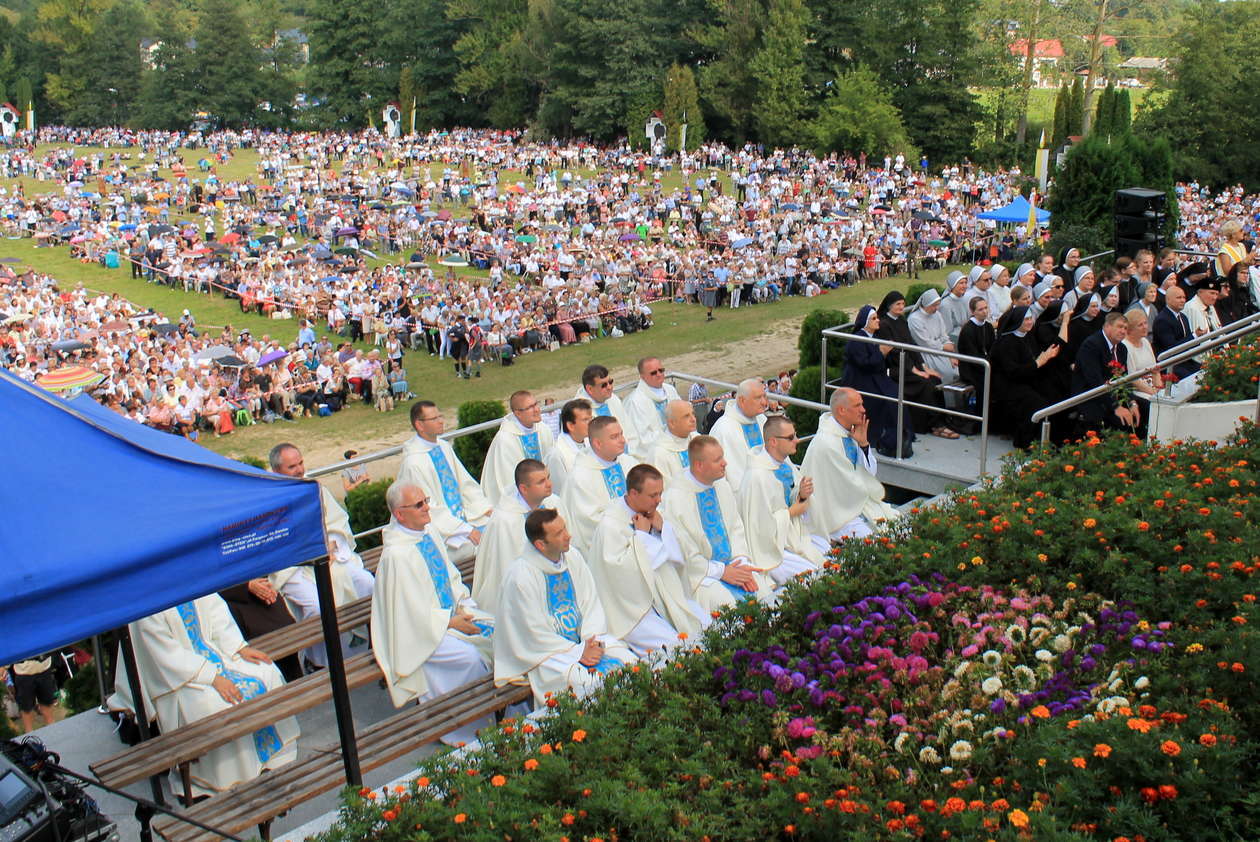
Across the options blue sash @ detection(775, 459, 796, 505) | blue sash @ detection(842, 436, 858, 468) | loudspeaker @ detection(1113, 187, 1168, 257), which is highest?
loudspeaker @ detection(1113, 187, 1168, 257)

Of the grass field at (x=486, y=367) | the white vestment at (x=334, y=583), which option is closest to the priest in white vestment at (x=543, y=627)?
the white vestment at (x=334, y=583)

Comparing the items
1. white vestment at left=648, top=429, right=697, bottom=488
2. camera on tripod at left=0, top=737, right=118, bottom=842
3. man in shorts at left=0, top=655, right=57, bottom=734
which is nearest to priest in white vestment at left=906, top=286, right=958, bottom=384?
white vestment at left=648, top=429, right=697, bottom=488

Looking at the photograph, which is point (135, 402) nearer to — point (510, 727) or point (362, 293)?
point (362, 293)

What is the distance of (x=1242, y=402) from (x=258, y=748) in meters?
7.40

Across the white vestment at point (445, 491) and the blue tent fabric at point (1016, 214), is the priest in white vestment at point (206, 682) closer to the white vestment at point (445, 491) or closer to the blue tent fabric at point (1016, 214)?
the white vestment at point (445, 491)

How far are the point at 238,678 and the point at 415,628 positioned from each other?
101cm

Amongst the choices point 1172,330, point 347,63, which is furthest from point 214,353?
point 347,63

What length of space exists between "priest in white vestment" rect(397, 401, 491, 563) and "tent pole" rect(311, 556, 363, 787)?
3513 mm

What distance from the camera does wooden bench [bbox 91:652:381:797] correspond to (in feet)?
18.7

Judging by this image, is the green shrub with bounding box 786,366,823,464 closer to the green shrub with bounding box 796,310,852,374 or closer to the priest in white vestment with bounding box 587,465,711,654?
the green shrub with bounding box 796,310,852,374

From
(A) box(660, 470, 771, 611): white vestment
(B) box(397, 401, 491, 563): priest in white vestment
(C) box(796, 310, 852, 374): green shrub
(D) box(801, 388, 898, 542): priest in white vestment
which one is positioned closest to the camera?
(A) box(660, 470, 771, 611): white vestment

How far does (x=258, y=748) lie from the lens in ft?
21.2

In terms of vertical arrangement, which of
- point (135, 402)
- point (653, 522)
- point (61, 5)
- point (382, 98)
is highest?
point (61, 5)

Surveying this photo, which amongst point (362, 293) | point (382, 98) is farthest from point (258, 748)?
point (382, 98)
